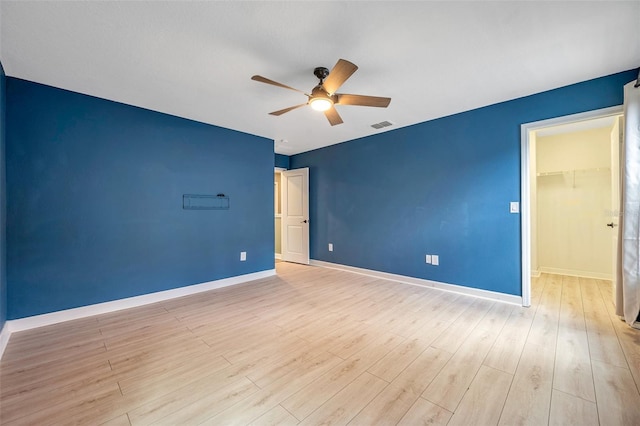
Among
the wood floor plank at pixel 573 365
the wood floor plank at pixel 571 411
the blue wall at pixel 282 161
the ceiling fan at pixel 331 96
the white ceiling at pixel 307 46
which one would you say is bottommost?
the wood floor plank at pixel 571 411

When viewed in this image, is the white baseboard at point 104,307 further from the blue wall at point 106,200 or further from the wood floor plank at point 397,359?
the wood floor plank at point 397,359

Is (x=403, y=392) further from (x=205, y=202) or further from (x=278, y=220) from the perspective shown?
(x=278, y=220)

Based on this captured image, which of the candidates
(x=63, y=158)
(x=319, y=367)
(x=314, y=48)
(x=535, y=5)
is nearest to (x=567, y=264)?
(x=535, y=5)

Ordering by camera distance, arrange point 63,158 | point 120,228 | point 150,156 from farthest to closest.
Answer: point 150,156
point 120,228
point 63,158

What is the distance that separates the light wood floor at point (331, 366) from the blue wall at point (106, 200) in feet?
1.50

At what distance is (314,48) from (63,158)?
9.40ft

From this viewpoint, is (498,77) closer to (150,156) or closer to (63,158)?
(150,156)

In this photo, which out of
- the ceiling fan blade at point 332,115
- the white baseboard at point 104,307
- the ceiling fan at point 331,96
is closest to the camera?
the ceiling fan at point 331,96

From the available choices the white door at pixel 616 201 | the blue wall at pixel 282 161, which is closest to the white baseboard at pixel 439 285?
the white door at pixel 616 201

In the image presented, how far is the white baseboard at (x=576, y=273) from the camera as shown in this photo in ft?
13.6

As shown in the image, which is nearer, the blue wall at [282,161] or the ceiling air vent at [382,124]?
the ceiling air vent at [382,124]

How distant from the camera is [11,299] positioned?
8.10 ft

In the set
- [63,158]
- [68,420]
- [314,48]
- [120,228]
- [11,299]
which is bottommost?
[68,420]

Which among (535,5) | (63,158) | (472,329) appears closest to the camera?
(535,5)
